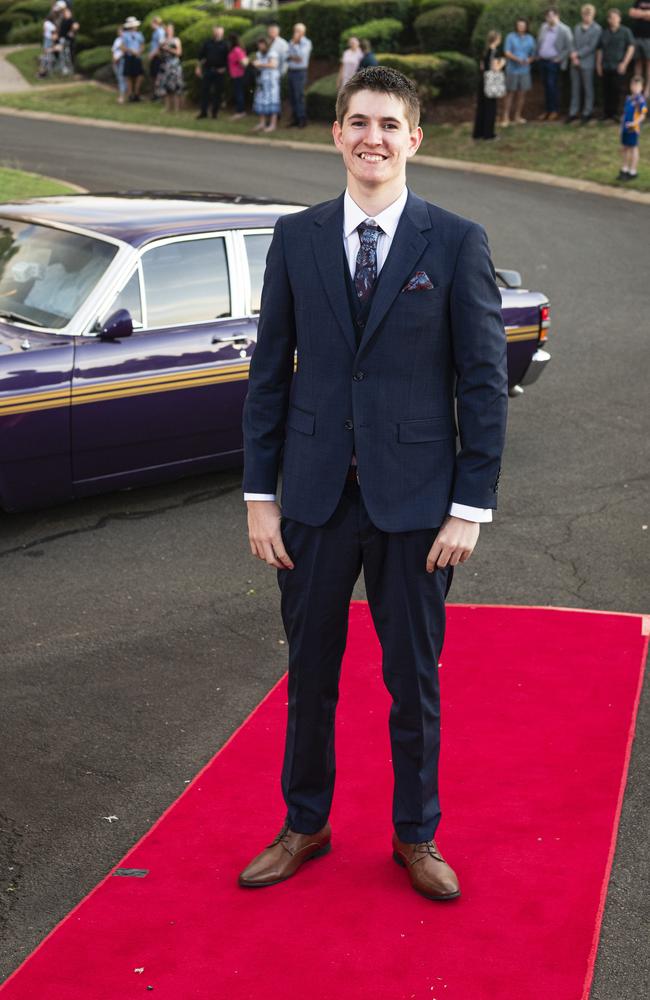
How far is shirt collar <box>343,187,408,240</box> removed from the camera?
3.64 m

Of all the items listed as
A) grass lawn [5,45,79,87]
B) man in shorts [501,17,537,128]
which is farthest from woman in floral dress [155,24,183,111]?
man in shorts [501,17,537,128]

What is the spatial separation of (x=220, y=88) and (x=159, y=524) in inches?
865

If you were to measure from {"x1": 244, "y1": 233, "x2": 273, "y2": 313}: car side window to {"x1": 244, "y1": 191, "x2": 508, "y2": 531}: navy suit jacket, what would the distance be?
3.91m

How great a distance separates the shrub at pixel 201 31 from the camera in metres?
31.3

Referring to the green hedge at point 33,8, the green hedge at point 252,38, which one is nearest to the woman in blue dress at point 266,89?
the green hedge at point 252,38

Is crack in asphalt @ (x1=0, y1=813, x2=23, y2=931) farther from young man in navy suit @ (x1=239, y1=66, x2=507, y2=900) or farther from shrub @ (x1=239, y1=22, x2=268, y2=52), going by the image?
shrub @ (x1=239, y1=22, x2=268, y2=52)

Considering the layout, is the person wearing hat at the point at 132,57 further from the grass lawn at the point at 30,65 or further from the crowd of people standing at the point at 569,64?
the crowd of people standing at the point at 569,64

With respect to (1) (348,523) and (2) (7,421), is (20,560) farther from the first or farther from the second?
(1) (348,523)

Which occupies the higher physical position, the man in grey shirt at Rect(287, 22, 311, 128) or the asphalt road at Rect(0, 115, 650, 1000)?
the man in grey shirt at Rect(287, 22, 311, 128)

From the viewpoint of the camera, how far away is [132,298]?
7.16 meters

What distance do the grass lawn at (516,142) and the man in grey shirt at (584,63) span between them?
420mm

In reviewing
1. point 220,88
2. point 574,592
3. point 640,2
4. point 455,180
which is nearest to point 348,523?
point 574,592

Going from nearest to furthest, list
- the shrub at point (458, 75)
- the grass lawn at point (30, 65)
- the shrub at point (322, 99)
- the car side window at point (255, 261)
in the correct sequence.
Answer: the car side window at point (255, 261) → the shrub at point (458, 75) → the shrub at point (322, 99) → the grass lawn at point (30, 65)

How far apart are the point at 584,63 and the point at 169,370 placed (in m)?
17.7
